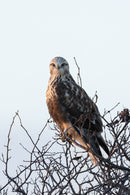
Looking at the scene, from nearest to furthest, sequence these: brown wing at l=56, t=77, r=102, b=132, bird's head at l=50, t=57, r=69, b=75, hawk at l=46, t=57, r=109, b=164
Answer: hawk at l=46, t=57, r=109, b=164 < brown wing at l=56, t=77, r=102, b=132 < bird's head at l=50, t=57, r=69, b=75

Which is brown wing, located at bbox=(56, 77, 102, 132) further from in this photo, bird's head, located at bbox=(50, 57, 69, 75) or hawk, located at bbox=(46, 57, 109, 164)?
bird's head, located at bbox=(50, 57, 69, 75)

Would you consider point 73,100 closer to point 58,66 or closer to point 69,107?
point 69,107

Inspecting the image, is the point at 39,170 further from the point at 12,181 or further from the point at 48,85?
the point at 48,85

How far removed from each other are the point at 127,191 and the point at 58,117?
2.61 meters

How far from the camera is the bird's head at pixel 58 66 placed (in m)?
7.27

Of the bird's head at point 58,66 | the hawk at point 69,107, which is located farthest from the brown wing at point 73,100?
the bird's head at point 58,66

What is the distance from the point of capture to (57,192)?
439 cm

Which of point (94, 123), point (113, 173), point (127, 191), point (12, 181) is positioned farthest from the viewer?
point (94, 123)

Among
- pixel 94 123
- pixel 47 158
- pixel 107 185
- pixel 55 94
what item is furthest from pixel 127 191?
pixel 55 94

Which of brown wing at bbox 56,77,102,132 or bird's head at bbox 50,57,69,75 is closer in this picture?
brown wing at bbox 56,77,102,132

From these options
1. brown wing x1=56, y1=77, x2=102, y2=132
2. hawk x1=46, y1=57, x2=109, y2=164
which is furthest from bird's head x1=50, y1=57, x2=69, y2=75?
brown wing x1=56, y1=77, x2=102, y2=132

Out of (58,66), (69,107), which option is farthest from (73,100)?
(58,66)

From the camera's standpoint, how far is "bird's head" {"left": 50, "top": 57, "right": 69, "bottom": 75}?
23.8 ft

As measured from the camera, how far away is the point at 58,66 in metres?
7.25
